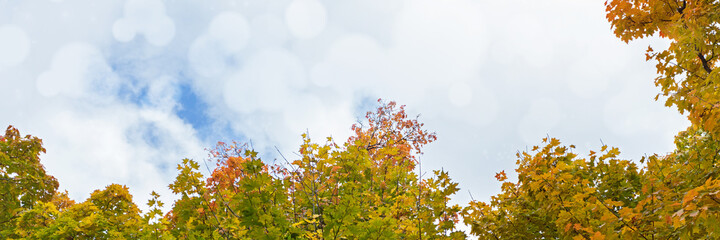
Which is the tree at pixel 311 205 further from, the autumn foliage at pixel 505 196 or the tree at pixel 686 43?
the tree at pixel 686 43

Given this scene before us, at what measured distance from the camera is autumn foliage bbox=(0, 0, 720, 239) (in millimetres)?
4434

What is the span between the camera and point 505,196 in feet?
23.1

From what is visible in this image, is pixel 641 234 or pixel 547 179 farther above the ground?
pixel 547 179

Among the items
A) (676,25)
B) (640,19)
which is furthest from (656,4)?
(676,25)

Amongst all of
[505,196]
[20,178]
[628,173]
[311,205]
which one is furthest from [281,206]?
[20,178]

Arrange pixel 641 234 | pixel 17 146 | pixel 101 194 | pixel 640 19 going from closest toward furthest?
pixel 641 234, pixel 640 19, pixel 101 194, pixel 17 146

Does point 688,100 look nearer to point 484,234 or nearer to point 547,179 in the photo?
point 547,179

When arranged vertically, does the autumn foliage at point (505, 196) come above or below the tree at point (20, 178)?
below

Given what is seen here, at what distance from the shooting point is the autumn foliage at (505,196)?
4.43 meters

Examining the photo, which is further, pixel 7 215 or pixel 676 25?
pixel 7 215

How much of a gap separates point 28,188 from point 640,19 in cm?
1326

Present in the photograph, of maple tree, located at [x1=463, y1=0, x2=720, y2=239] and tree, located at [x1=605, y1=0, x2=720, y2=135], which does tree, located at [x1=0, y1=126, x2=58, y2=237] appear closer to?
maple tree, located at [x1=463, y1=0, x2=720, y2=239]

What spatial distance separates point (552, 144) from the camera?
659cm

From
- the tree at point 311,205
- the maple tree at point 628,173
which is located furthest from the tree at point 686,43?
the tree at point 311,205
